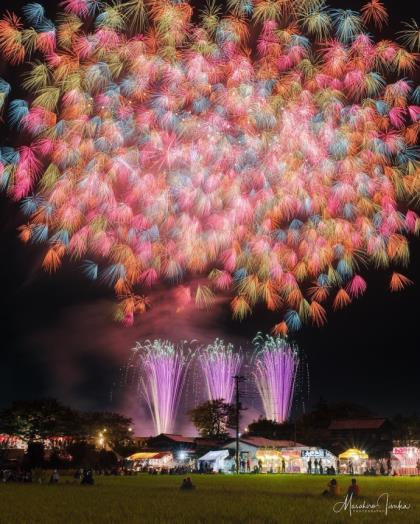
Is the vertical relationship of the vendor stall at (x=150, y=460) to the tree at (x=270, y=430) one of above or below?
below

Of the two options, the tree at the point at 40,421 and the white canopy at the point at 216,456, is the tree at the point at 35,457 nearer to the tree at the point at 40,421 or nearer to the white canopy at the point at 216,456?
the white canopy at the point at 216,456

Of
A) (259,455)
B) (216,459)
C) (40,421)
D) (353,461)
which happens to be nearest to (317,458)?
(353,461)

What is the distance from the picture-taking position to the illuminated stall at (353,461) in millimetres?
58875

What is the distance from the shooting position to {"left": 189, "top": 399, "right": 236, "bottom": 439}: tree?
95375 mm

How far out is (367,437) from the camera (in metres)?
81.8

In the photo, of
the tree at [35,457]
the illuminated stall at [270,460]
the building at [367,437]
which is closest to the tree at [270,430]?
the building at [367,437]

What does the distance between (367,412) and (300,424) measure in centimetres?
1788

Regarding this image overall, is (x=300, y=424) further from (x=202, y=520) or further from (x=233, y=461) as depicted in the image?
(x=202, y=520)

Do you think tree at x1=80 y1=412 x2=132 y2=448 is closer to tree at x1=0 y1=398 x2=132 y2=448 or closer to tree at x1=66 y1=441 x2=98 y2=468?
tree at x1=0 y1=398 x2=132 y2=448

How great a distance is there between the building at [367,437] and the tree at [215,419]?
17.7m

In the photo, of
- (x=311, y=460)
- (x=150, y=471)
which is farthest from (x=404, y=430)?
(x=150, y=471)

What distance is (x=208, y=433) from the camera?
3757 inches
